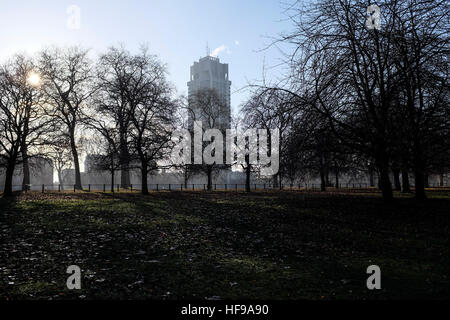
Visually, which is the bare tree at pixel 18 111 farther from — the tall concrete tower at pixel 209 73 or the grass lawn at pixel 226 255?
the tall concrete tower at pixel 209 73

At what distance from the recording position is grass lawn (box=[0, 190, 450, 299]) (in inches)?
195

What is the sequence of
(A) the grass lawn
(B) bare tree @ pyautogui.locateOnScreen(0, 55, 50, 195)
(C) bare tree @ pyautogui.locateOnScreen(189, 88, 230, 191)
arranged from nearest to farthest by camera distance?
1. (A) the grass lawn
2. (B) bare tree @ pyautogui.locateOnScreen(0, 55, 50, 195)
3. (C) bare tree @ pyautogui.locateOnScreen(189, 88, 230, 191)

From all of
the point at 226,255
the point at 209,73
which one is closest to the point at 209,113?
the point at 226,255

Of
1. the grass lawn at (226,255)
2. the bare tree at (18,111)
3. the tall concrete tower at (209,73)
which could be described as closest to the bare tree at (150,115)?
the bare tree at (18,111)

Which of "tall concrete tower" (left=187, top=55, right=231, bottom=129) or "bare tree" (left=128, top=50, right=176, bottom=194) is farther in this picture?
"tall concrete tower" (left=187, top=55, right=231, bottom=129)

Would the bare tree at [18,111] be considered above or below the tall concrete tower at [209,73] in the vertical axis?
below

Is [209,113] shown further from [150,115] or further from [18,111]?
[18,111]

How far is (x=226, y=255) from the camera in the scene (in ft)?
23.8

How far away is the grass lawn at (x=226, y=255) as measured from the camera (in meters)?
4.95

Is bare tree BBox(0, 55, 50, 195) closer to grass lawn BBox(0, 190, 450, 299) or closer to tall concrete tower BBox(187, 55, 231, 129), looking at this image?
grass lawn BBox(0, 190, 450, 299)

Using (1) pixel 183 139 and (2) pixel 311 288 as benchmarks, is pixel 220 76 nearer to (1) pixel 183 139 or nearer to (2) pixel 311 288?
(1) pixel 183 139

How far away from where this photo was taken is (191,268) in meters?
6.15

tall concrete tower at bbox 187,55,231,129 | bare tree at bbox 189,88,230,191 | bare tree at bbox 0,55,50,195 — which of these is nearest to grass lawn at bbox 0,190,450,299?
bare tree at bbox 0,55,50,195

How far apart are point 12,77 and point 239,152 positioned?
20943 mm
